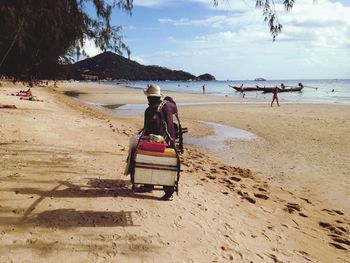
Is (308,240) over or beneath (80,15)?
beneath

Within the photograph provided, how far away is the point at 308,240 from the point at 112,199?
2.96 meters

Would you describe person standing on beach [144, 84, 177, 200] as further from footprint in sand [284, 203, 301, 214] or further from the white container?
footprint in sand [284, 203, 301, 214]

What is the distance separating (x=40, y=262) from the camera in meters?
3.92

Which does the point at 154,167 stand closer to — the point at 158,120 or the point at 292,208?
the point at 158,120

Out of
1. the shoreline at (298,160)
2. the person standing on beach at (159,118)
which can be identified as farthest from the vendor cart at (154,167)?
the shoreline at (298,160)

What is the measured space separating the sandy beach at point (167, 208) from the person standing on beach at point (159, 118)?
3.29 feet

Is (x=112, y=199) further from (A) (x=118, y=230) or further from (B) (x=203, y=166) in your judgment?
(B) (x=203, y=166)

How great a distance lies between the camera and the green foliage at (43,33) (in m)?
6.39

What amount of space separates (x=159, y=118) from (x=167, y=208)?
1421 mm

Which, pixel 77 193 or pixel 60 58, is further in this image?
pixel 60 58

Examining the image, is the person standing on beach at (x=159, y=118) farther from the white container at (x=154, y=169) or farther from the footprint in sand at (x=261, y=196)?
the footprint in sand at (x=261, y=196)

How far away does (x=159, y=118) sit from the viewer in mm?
6094

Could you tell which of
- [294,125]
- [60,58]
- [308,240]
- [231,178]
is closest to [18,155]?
[60,58]

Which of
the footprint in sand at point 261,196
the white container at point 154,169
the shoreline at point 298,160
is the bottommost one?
the shoreline at point 298,160
